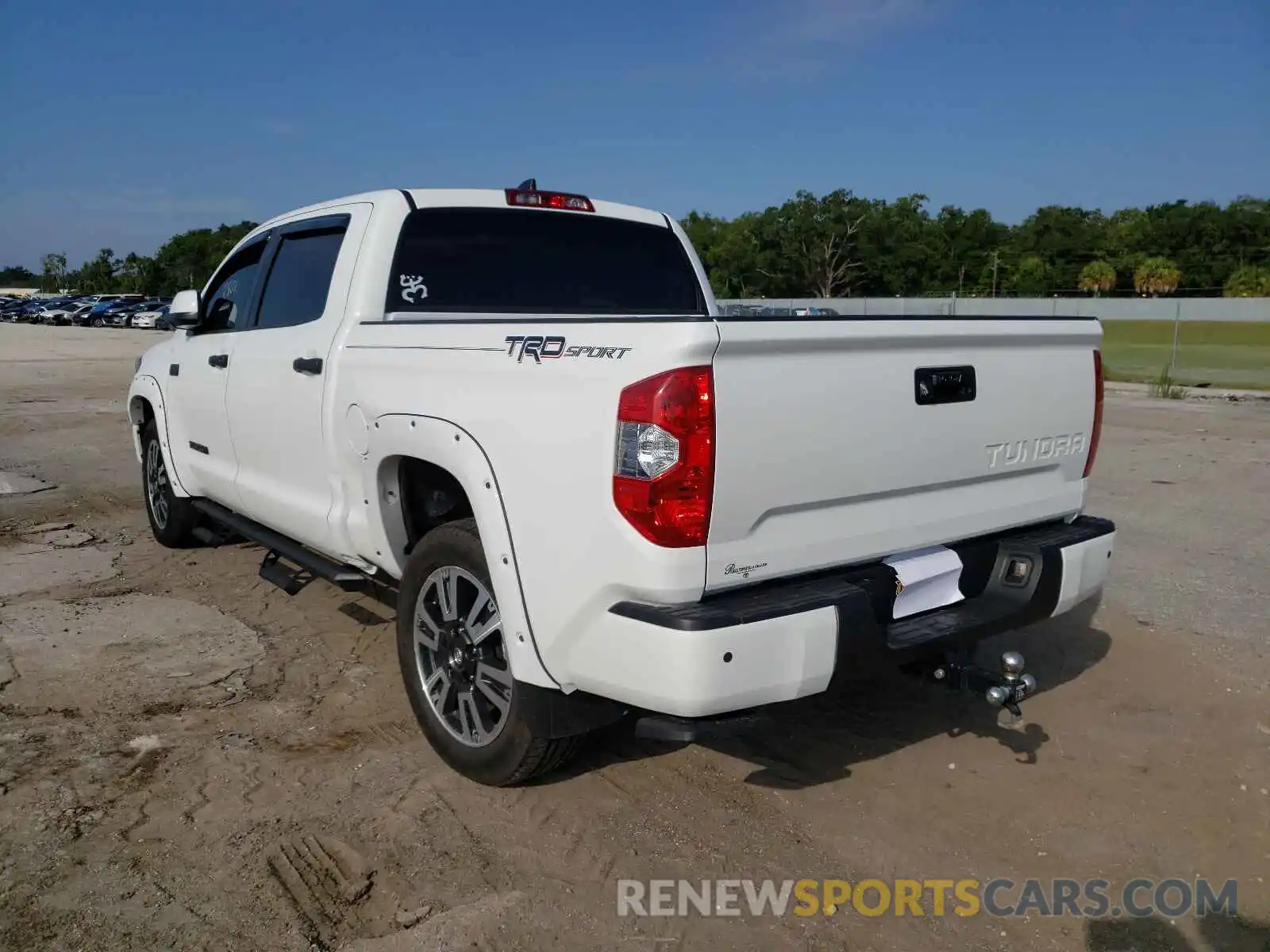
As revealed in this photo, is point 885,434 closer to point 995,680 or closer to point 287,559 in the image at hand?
point 995,680

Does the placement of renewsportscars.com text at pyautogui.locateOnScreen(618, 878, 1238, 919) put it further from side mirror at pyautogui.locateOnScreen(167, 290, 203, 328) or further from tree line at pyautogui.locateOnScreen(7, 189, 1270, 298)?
tree line at pyautogui.locateOnScreen(7, 189, 1270, 298)

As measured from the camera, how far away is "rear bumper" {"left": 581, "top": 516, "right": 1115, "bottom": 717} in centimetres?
264

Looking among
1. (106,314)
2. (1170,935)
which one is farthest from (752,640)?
(106,314)

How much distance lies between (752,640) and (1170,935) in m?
1.42

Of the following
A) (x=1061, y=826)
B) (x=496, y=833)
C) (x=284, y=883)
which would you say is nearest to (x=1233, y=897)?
(x=1061, y=826)

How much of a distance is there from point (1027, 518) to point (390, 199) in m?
2.78

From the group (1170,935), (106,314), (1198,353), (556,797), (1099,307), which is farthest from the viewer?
(106,314)

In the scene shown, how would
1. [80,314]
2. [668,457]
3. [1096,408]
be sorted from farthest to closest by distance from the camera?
[80,314]
[1096,408]
[668,457]

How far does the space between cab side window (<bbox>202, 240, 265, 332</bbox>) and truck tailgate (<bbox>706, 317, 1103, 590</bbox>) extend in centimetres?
341

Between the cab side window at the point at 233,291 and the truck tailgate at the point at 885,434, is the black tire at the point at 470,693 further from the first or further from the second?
the cab side window at the point at 233,291

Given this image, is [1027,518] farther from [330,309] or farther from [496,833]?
[330,309]

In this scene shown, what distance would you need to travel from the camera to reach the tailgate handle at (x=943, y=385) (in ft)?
10.2

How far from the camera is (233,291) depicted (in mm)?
5516

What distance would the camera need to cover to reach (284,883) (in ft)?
9.78
